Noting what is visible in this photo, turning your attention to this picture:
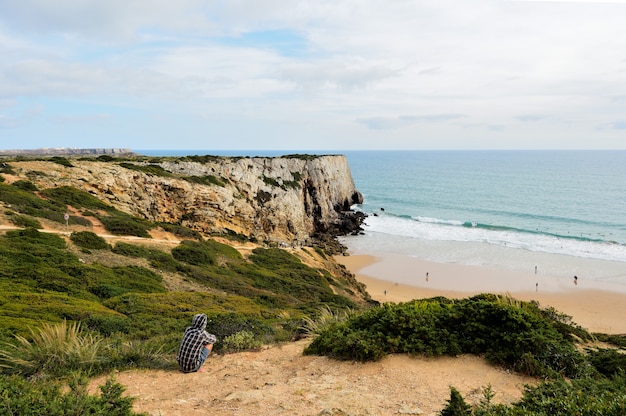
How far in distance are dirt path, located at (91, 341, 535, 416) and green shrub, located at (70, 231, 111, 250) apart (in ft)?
50.0

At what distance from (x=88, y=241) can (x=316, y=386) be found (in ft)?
61.0

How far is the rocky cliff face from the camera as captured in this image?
33.7 meters

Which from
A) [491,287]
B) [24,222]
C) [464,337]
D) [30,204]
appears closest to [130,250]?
[24,222]

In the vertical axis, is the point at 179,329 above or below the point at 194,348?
below

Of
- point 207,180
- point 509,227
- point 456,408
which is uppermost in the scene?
point 207,180

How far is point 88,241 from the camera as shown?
21.0 meters

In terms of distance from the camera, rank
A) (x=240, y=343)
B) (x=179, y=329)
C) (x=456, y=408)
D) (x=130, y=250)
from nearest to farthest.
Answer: (x=456, y=408) → (x=240, y=343) → (x=179, y=329) → (x=130, y=250)

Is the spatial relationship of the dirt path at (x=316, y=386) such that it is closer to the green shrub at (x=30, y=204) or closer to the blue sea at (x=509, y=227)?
the green shrub at (x=30, y=204)

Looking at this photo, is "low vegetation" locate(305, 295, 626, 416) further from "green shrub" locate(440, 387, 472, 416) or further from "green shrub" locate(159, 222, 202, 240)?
"green shrub" locate(159, 222, 202, 240)

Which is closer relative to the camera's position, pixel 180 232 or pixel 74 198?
pixel 74 198

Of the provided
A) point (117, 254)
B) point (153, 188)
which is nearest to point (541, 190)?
point (153, 188)

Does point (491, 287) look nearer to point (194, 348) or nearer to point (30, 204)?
point (194, 348)

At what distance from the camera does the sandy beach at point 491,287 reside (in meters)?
28.3

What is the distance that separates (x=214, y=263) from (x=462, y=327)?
18437 millimetres
